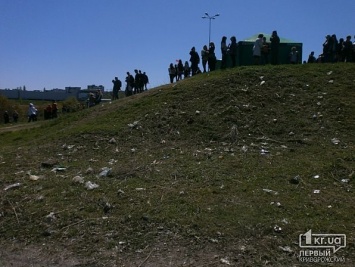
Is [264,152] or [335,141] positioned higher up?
[335,141]

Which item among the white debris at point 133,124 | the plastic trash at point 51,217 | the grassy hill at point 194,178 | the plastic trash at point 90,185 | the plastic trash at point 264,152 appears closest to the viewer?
the grassy hill at point 194,178

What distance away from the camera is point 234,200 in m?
7.46

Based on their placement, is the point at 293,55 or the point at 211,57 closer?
the point at 293,55

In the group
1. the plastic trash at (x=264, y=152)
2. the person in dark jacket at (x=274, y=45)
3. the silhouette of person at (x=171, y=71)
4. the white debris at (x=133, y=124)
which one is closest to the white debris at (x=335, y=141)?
the plastic trash at (x=264, y=152)

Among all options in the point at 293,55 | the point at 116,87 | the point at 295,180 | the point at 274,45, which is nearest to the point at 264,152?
the point at 295,180

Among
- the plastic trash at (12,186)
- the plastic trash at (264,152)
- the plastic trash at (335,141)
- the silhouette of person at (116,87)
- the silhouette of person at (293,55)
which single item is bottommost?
the plastic trash at (12,186)

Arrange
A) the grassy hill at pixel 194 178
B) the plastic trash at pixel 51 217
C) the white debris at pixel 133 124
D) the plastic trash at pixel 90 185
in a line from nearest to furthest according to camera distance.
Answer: the grassy hill at pixel 194 178, the plastic trash at pixel 51 217, the plastic trash at pixel 90 185, the white debris at pixel 133 124

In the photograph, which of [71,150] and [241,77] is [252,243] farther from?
[241,77]

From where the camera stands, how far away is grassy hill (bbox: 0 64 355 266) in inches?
251

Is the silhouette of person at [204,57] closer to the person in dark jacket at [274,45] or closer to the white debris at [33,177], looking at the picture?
the person in dark jacket at [274,45]

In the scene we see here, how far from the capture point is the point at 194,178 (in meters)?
8.54

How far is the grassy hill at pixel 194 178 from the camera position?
637 centimetres

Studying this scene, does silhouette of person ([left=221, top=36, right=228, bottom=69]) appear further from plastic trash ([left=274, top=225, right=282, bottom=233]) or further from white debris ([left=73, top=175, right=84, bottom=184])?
plastic trash ([left=274, top=225, right=282, bottom=233])

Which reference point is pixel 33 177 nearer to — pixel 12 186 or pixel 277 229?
pixel 12 186
